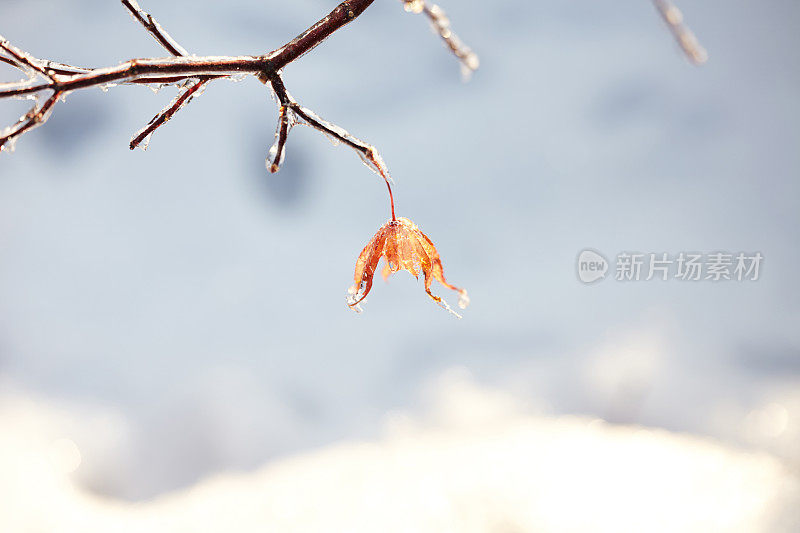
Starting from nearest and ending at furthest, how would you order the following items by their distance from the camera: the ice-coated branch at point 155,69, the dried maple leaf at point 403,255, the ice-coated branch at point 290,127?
the ice-coated branch at point 155,69, the ice-coated branch at point 290,127, the dried maple leaf at point 403,255

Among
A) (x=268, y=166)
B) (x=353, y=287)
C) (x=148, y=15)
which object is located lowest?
(x=353, y=287)

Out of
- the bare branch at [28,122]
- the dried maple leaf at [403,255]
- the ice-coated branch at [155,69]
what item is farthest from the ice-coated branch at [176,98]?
the dried maple leaf at [403,255]

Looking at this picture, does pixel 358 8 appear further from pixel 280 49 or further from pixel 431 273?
pixel 431 273

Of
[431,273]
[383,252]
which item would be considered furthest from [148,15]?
[431,273]

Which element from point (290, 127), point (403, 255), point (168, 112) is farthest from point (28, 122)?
point (403, 255)

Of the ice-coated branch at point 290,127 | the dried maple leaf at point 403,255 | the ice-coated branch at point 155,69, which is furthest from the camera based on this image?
the dried maple leaf at point 403,255

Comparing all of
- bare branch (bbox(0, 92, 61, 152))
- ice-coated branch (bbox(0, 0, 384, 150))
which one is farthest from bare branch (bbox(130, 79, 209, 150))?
bare branch (bbox(0, 92, 61, 152))

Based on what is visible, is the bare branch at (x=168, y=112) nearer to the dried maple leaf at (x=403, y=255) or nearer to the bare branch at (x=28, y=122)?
the bare branch at (x=28, y=122)

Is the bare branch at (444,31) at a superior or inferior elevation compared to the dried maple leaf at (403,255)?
superior
